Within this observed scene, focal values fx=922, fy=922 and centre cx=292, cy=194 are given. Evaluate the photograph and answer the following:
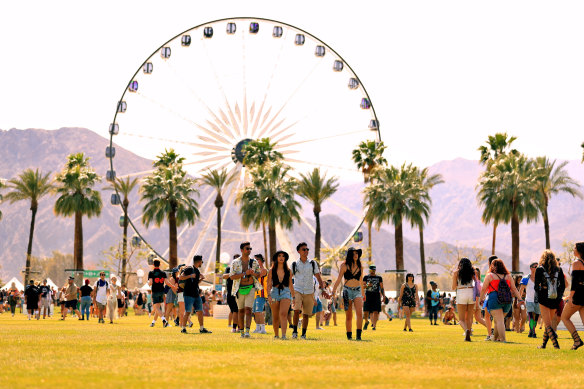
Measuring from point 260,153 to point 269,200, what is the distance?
153 inches

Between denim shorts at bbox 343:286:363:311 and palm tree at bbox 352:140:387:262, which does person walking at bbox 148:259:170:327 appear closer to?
denim shorts at bbox 343:286:363:311

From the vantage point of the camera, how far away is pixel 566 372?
1217 centimetres

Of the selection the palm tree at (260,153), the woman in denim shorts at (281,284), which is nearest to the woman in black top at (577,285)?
the woman in denim shorts at (281,284)

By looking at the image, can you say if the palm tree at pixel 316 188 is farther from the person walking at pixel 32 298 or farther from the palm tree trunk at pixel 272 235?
the person walking at pixel 32 298

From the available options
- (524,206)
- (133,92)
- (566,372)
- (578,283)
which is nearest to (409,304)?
(578,283)

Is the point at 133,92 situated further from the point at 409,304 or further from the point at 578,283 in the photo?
the point at 578,283

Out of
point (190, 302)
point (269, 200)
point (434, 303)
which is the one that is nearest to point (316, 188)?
point (269, 200)

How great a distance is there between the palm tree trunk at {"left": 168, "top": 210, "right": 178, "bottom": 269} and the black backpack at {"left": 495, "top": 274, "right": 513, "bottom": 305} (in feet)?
167

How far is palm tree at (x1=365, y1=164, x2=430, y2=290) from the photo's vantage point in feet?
235

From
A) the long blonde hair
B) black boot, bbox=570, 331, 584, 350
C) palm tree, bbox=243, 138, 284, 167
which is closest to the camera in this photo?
black boot, bbox=570, 331, 584, 350

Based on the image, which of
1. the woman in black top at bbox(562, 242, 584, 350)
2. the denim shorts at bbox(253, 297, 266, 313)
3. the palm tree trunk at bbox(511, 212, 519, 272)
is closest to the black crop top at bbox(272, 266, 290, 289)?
the denim shorts at bbox(253, 297, 266, 313)

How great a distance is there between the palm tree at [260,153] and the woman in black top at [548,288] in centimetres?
5330

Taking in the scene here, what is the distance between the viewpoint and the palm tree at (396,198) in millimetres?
71750

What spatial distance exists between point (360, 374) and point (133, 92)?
54.9m
